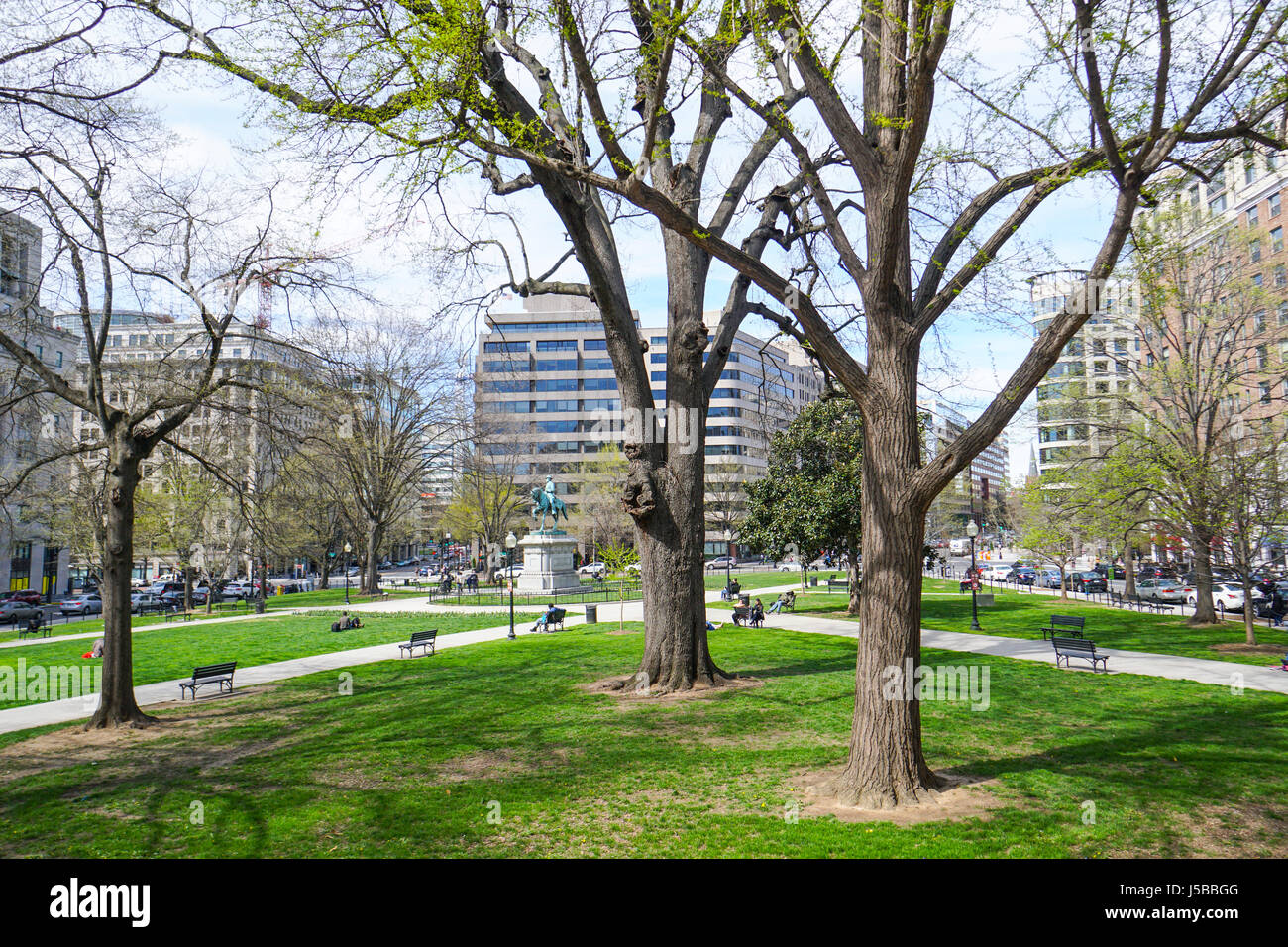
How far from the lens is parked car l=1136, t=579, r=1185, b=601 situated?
34.1 meters

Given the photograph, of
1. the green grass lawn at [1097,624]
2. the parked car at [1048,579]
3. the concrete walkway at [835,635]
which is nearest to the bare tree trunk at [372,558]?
the concrete walkway at [835,635]

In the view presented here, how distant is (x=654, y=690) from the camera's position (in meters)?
12.9

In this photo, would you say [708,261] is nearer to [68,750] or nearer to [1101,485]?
[68,750]

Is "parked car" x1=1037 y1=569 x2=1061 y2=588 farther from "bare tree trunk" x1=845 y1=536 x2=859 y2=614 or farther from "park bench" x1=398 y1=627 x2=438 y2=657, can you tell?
"park bench" x1=398 y1=627 x2=438 y2=657

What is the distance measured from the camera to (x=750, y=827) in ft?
21.6

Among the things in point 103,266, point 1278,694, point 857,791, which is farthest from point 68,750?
point 1278,694

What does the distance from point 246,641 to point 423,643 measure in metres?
7.81

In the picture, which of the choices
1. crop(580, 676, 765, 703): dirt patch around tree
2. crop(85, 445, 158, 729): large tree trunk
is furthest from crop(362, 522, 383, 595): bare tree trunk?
crop(580, 676, 765, 703): dirt patch around tree

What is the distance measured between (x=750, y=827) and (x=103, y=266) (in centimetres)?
1261

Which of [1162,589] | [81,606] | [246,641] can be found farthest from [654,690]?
[81,606]

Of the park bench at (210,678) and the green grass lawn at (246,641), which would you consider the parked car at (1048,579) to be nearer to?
the green grass lawn at (246,641)

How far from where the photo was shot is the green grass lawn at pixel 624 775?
6.37 m

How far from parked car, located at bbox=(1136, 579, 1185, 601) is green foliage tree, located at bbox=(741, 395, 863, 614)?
55.5 feet
